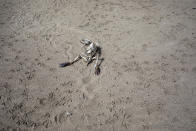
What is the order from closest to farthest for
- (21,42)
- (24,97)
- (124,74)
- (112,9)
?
1. (24,97)
2. (124,74)
3. (21,42)
4. (112,9)

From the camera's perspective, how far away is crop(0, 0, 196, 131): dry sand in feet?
10.4

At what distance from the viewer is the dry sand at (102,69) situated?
3.17 meters

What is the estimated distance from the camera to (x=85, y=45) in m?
4.77

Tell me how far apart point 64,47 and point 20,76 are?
163 centimetres

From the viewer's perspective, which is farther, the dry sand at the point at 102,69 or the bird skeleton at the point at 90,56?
the bird skeleton at the point at 90,56

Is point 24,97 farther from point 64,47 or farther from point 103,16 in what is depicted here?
point 103,16

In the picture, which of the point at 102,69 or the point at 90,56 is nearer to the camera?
the point at 102,69

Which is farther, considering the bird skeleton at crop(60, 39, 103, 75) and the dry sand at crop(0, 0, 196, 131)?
the bird skeleton at crop(60, 39, 103, 75)

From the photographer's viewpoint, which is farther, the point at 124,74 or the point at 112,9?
the point at 112,9

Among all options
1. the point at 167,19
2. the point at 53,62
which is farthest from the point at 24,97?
the point at 167,19

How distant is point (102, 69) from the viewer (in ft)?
13.7

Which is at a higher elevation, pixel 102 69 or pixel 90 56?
pixel 90 56

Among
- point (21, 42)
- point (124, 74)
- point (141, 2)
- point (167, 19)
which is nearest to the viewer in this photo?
point (124, 74)

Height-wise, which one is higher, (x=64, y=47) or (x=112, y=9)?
(x=112, y=9)
